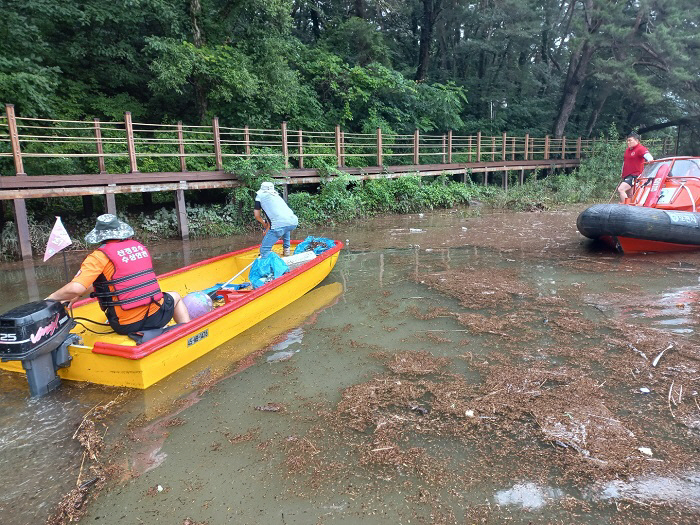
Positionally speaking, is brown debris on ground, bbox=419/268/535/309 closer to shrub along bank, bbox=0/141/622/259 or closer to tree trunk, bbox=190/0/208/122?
shrub along bank, bbox=0/141/622/259

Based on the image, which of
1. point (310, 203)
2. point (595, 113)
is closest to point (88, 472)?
point (310, 203)

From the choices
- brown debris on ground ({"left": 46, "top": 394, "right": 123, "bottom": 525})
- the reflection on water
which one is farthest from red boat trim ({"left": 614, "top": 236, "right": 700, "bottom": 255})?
brown debris on ground ({"left": 46, "top": 394, "right": 123, "bottom": 525})

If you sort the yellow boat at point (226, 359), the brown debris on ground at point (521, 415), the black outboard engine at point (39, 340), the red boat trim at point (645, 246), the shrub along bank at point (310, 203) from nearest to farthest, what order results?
the brown debris on ground at point (521, 415) < the black outboard engine at point (39, 340) < the yellow boat at point (226, 359) < the red boat trim at point (645, 246) < the shrub along bank at point (310, 203)

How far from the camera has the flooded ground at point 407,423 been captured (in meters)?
2.70

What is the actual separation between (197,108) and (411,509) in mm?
13742

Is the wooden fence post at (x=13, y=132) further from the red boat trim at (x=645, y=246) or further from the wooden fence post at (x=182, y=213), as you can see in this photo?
the red boat trim at (x=645, y=246)

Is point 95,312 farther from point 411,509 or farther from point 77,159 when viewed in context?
point 77,159

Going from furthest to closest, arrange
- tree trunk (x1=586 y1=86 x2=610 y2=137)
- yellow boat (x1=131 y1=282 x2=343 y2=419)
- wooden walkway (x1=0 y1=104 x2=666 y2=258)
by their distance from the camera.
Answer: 1. tree trunk (x1=586 y1=86 x2=610 y2=137)
2. wooden walkway (x1=0 y1=104 x2=666 y2=258)
3. yellow boat (x1=131 y1=282 x2=343 y2=419)

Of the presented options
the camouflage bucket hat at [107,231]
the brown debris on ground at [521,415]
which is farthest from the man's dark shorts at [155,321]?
the brown debris on ground at [521,415]

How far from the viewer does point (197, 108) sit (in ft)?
46.1

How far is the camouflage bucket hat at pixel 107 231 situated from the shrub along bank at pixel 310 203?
681 cm

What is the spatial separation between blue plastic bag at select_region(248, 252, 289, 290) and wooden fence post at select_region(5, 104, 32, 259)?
5.06m

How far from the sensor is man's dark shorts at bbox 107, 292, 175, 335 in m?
4.02

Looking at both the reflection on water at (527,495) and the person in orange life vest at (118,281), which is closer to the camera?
the reflection on water at (527,495)
